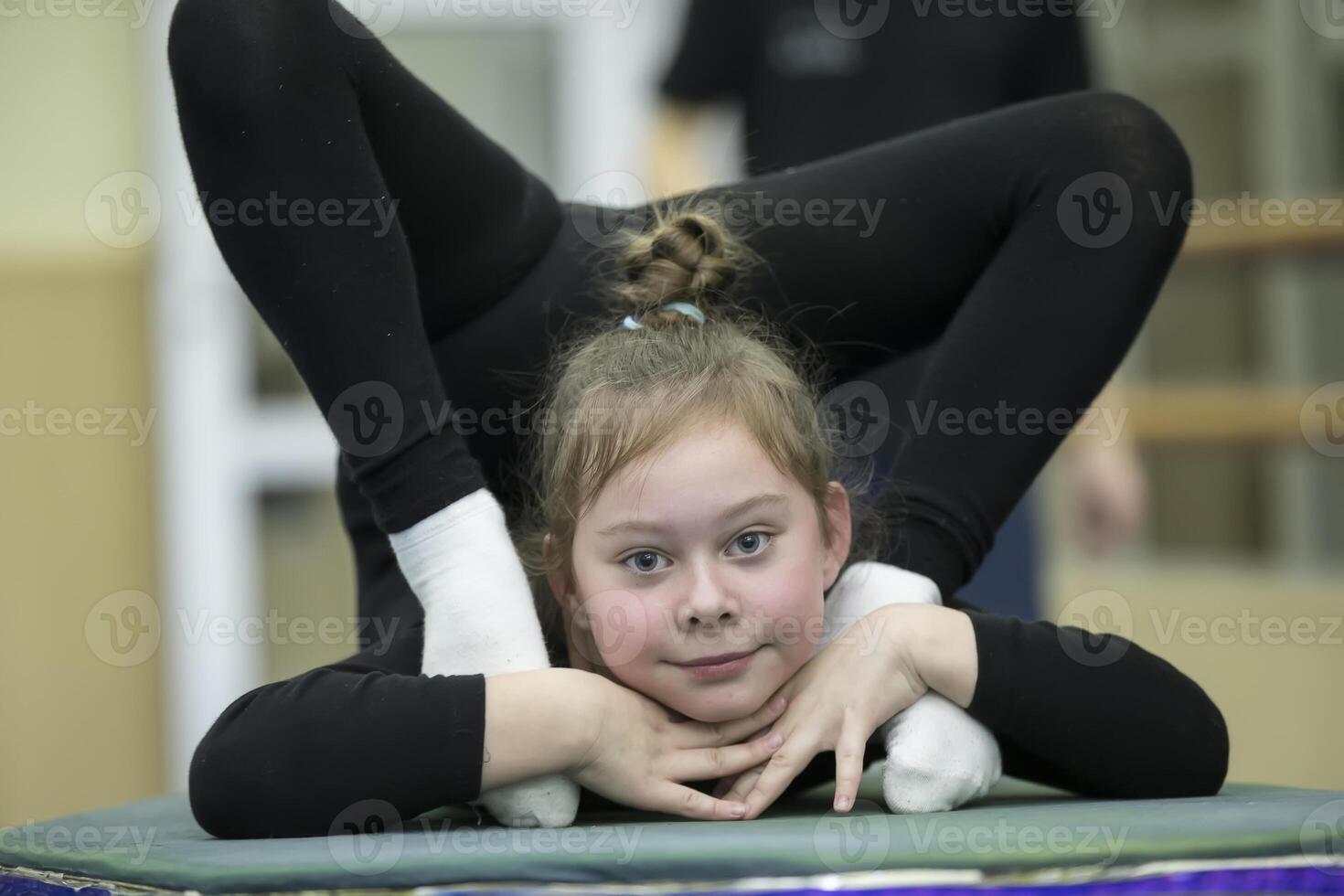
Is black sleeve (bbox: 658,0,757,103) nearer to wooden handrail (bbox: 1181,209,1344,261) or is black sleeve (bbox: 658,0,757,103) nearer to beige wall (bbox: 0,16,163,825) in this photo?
wooden handrail (bbox: 1181,209,1344,261)

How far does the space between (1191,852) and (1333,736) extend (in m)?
1.59

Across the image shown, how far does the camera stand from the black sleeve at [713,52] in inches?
79.1

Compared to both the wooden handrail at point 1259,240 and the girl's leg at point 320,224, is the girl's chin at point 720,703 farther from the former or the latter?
the wooden handrail at point 1259,240

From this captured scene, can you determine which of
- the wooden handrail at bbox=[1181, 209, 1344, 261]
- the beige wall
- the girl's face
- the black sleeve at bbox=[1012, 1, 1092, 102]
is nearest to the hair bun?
the girl's face

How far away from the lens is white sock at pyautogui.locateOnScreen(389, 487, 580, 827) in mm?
936

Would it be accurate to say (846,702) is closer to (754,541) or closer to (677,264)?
(754,541)

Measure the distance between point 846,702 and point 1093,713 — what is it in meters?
0.16

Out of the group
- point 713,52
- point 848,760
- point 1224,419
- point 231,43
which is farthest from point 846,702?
point 1224,419

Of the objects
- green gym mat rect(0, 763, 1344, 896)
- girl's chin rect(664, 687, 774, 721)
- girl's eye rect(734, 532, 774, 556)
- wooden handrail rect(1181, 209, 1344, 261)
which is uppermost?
wooden handrail rect(1181, 209, 1344, 261)

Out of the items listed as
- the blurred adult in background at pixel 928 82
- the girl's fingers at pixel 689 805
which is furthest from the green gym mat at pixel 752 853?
the blurred adult in background at pixel 928 82

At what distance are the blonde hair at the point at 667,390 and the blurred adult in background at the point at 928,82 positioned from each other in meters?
0.77

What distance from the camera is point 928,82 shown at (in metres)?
1.89

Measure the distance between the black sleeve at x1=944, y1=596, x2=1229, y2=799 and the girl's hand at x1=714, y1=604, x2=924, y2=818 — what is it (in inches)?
1.9

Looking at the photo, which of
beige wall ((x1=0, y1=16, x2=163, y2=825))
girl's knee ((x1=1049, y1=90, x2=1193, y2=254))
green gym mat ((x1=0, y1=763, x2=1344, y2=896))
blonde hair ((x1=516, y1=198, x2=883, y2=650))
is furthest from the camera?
beige wall ((x1=0, y1=16, x2=163, y2=825))
